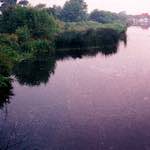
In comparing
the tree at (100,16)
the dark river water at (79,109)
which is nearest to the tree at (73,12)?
the tree at (100,16)

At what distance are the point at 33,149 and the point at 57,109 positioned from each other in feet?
20.0

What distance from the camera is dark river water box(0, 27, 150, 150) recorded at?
692 inches

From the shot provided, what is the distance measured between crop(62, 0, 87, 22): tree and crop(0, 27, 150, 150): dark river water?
5155 cm

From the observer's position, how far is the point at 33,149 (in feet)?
54.9

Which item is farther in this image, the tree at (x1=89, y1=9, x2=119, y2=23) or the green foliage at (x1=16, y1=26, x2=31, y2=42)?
the tree at (x1=89, y1=9, x2=119, y2=23)

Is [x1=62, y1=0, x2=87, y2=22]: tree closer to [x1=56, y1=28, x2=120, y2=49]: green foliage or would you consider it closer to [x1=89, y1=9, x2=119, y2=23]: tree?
[x1=89, y1=9, x2=119, y2=23]: tree

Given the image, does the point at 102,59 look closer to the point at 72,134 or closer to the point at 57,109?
the point at 57,109

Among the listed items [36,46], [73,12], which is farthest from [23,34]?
[73,12]

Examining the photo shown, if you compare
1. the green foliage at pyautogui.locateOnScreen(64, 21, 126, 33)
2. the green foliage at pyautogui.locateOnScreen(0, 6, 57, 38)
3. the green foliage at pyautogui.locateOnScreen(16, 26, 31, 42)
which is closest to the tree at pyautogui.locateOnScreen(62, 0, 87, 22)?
the green foliage at pyautogui.locateOnScreen(64, 21, 126, 33)

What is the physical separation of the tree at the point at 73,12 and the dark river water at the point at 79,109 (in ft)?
169

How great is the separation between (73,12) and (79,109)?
2642 inches

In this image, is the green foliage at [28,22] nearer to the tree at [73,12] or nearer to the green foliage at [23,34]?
the green foliage at [23,34]

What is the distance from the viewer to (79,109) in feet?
73.3

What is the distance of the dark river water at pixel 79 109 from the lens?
17.6 meters
